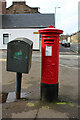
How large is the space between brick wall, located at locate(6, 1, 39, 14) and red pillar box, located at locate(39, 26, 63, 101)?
3728cm

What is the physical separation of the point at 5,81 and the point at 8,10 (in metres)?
36.3

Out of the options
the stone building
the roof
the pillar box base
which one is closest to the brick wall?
the stone building

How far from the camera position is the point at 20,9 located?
38344 millimetres

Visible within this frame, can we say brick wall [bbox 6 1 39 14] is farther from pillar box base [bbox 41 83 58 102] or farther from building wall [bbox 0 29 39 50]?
pillar box base [bbox 41 83 58 102]

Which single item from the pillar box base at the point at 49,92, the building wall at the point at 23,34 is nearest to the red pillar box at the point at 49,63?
the pillar box base at the point at 49,92

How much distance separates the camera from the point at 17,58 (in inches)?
130

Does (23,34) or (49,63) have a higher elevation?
(23,34)

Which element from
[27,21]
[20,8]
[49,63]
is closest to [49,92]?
[49,63]

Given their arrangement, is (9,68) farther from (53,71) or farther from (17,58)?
(53,71)

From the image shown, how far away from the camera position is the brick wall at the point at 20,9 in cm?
3831

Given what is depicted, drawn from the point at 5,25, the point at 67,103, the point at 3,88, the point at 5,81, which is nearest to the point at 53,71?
the point at 67,103

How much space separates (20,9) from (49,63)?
37.9 metres

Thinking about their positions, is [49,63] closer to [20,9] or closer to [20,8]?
[20,9]

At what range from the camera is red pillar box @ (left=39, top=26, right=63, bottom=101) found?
3.49 m
